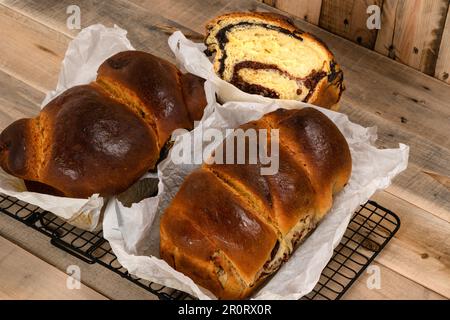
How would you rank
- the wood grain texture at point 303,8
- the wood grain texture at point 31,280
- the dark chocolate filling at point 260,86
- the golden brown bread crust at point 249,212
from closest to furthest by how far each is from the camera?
the golden brown bread crust at point 249,212, the wood grain texture at point 31,280, the dark chocolate filling at point 260,86, the wood grain texture at point 303,8

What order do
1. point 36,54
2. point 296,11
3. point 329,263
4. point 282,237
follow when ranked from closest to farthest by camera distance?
1. point 282,237
2. point 329,263
3. point 36,54
4. point 296,11

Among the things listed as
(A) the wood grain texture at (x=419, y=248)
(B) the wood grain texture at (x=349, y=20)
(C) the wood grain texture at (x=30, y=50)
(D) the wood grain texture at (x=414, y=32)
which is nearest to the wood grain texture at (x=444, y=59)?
(D) the wood grain texture at (x=414, y=32)

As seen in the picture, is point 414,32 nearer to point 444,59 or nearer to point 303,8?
point 444,59

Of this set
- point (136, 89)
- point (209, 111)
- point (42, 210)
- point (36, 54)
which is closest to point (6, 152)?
point (42, 210)

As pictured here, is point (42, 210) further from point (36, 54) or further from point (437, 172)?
point (437, 172)

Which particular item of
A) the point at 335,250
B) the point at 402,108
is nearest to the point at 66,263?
the point at 335,250

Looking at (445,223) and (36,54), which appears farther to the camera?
(36,54)

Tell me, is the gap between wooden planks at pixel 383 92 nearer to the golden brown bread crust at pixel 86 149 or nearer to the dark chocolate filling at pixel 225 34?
the dark chocolate filling at pixel 225 34
